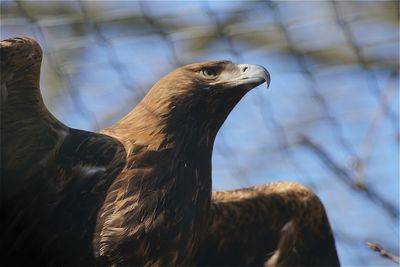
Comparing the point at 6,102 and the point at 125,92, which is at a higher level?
the point at 6,102

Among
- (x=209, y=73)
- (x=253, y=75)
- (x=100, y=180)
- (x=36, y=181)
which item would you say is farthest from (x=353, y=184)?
(x=36, y=181)

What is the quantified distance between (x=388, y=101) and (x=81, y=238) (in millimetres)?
2149

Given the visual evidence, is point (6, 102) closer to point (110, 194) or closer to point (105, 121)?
point (110, 194)

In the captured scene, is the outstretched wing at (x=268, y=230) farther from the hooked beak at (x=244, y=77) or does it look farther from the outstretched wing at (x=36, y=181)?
the outstretched wing at (x=36, y=181)

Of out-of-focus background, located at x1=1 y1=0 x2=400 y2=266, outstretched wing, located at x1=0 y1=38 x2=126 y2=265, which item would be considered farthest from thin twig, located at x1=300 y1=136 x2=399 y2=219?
outstretched wing, located at x1=0 y1=38 x2=126 y2=265

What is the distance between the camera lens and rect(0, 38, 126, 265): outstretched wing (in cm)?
354

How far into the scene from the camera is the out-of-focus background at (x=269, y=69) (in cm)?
492

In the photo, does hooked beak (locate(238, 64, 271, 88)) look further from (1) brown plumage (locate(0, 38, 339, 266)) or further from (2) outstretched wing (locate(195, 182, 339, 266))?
(2) outstretched wing (locate(195, 182, 339, 266))

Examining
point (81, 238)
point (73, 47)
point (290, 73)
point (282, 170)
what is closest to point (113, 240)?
point (81, 238)

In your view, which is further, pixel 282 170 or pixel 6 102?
pixel 282 170

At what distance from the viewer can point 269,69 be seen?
5.16 m

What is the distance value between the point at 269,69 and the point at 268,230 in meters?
0.87

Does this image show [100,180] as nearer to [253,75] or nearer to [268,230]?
[253,75]

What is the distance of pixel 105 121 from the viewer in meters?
5.44
